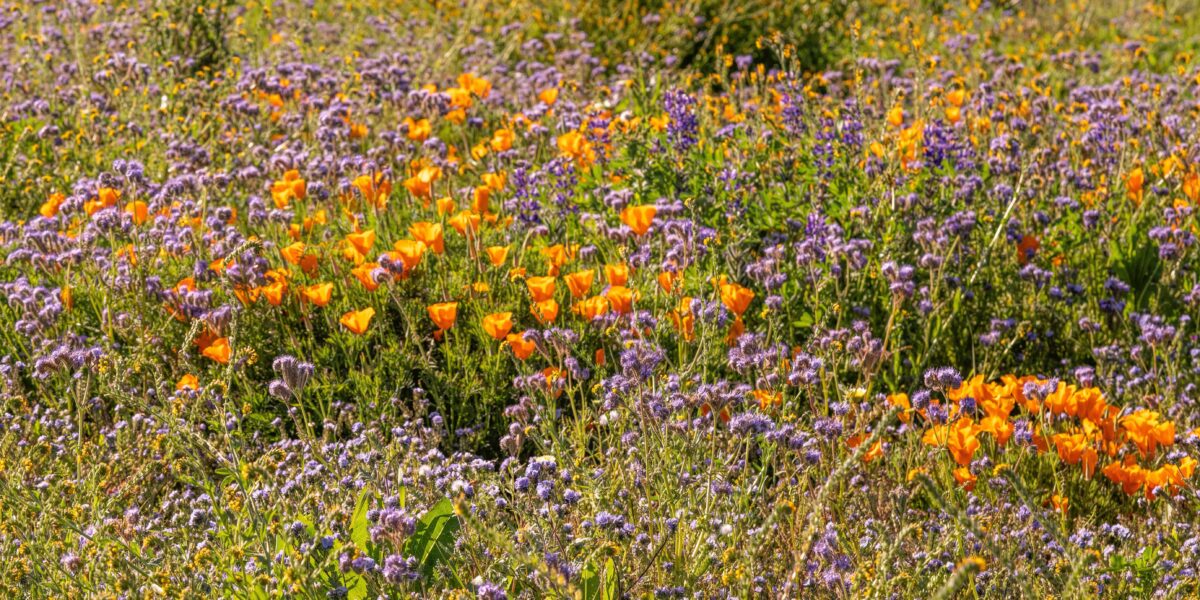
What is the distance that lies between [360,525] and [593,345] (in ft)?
4.04

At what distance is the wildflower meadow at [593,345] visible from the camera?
2.62m

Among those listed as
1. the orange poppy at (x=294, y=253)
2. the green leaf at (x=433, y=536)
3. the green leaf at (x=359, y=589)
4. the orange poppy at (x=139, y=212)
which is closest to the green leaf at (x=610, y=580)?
the green leaf at (x=433, y=536)

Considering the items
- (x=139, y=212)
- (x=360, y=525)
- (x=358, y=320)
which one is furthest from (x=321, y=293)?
(x=360, y=525)

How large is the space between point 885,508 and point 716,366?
0.64 m

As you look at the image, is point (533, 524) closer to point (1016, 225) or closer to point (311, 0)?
point (1016, 225)

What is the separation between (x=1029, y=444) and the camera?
3.01m

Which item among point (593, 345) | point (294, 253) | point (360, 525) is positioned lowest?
point (593, 345)

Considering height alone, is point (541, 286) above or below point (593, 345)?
above

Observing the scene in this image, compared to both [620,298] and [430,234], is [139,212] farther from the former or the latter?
[620,298]

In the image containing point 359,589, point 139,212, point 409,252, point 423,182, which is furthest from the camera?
point 423,182

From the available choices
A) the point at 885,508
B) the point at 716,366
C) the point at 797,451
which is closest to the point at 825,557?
the point at 797,451

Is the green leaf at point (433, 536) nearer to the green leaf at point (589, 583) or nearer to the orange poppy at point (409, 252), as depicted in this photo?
the green leaf at point (589, 583)

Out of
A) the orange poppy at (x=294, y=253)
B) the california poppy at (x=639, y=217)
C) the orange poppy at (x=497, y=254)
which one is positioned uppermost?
the california poppy at (x=639, y=217)

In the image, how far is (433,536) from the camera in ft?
8.71
